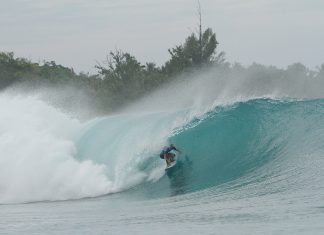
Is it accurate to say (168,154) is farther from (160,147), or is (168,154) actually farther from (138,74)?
(138,74)

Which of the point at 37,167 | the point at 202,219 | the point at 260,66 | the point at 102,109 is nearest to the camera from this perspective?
the point at 202,219

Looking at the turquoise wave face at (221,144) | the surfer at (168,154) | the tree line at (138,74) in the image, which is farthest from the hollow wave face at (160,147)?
the tree line at (138,74)

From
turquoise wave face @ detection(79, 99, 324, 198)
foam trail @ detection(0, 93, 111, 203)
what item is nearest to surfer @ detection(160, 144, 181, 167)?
turquoise wave face @ detection(79, 99, 324, 198)

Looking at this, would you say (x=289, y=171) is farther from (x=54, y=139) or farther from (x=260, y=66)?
(x=260, y=66)

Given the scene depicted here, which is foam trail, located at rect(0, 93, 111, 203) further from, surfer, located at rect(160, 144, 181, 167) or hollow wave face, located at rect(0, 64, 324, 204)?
surfer, located at rect(160, 144, 181, 167)

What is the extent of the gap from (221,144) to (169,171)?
238 centimetres

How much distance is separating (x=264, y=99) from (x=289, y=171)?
7.42m

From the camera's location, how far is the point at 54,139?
102ft

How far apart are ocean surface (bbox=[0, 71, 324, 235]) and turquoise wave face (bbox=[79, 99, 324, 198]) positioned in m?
0.04

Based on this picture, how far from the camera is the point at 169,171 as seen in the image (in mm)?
27453

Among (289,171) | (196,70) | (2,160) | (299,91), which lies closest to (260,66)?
(299,91)

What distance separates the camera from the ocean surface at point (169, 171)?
19.4 meters

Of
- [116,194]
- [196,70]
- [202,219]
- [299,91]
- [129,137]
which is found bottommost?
[202,219]

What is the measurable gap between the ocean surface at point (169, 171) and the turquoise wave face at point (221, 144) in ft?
0.13
